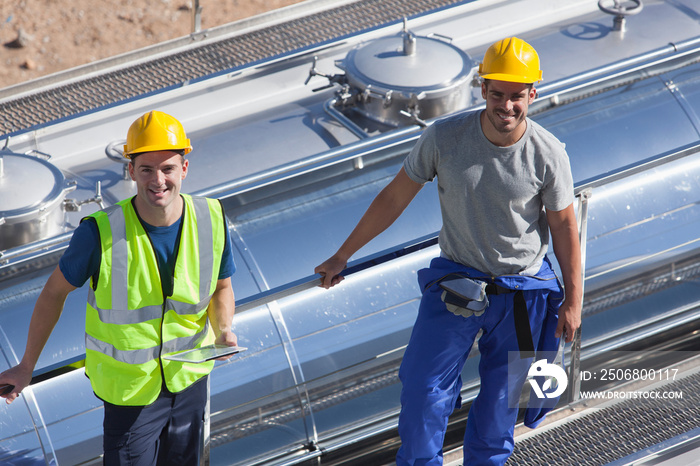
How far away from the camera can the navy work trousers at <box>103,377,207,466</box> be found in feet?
9.67

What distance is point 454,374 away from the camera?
3.20 metres

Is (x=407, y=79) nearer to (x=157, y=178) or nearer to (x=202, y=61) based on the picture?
(x=202, y=61)

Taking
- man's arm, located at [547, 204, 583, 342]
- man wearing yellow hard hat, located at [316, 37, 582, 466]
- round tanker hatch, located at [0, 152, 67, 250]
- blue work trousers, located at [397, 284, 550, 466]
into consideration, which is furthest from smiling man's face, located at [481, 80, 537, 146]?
round tanker hatch, located at [0, 152, 67, 250]

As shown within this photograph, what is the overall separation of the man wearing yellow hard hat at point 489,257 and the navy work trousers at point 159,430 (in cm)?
68

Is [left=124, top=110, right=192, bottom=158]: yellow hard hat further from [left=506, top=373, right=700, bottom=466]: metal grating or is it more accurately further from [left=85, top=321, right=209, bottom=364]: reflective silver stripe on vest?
[left=506, top=373, right=700, bottom=466]: metal grating

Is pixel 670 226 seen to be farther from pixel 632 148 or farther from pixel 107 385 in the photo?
pixel 107 385

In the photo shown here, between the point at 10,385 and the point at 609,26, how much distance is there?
492 cm

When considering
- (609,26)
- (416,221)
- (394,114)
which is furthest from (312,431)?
(609,26)

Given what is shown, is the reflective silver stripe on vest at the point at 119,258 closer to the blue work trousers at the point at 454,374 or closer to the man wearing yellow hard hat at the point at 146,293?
the man wearing yellow hard hat at the point at 146,293

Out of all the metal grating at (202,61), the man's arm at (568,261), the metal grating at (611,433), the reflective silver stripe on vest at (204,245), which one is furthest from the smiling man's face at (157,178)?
the metal grating at (202,61)

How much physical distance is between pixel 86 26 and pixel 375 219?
8.81 metres

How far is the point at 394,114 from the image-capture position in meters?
4.98

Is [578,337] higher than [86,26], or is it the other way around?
[578,337]

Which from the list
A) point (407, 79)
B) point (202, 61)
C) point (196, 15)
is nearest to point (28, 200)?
point (202, 61)
